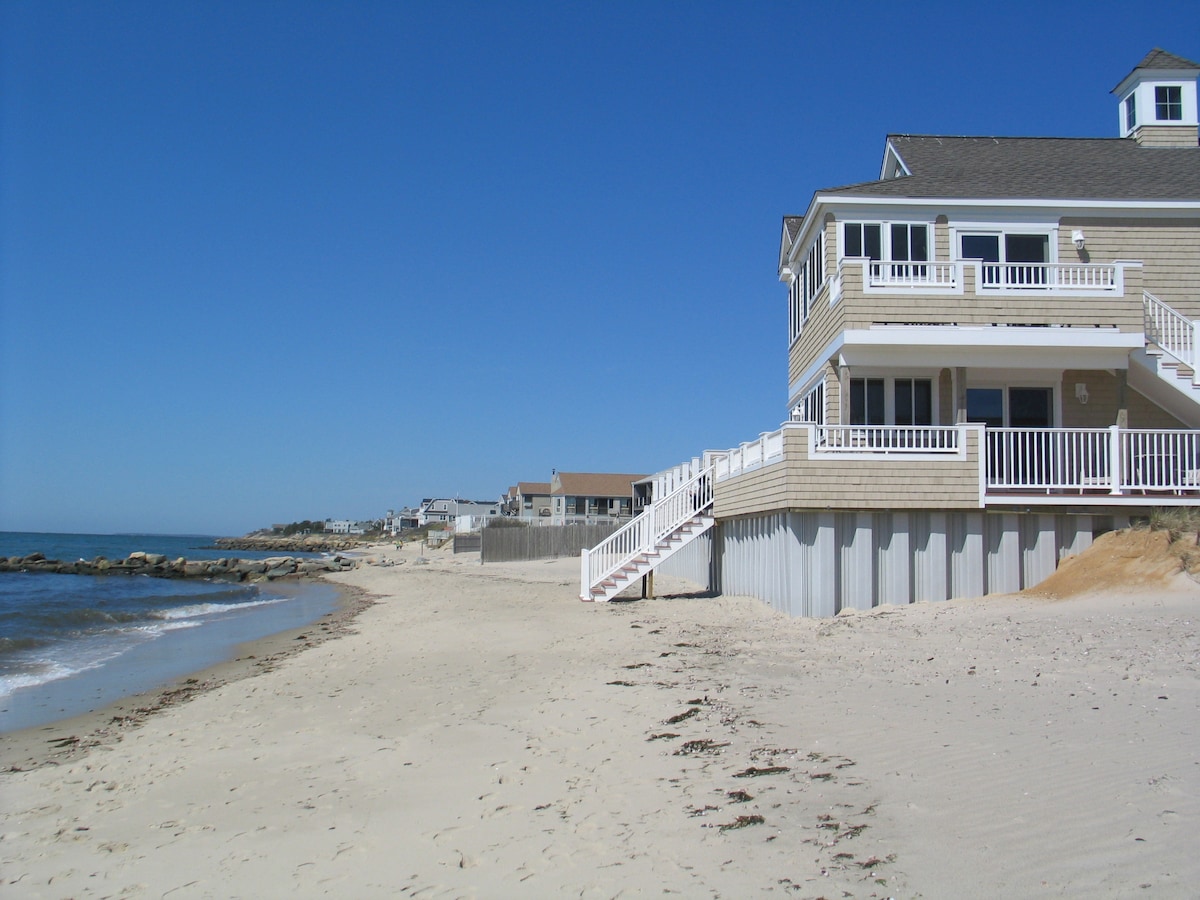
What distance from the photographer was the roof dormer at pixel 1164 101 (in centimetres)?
2278

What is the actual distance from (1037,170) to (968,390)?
5.38 m

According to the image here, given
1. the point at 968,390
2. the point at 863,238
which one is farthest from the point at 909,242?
the point at 968,390

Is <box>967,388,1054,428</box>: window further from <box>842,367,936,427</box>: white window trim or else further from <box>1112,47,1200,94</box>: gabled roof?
<box>1112,47,1200,94</box>: gabled roof

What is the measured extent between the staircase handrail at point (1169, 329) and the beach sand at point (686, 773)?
239 inches

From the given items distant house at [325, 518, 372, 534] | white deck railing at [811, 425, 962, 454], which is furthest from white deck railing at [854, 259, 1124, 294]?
distant house at [325, 518, 372, 534]

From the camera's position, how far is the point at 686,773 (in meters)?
7.40

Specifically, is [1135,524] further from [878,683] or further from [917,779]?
[917,779]

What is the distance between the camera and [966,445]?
15984mm

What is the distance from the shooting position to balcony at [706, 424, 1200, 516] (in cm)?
1583

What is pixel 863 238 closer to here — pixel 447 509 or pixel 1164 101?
pixel 1164 101

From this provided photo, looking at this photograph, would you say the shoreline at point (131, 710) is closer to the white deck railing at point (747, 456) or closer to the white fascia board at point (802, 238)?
the white deck railing at point (747, 456)

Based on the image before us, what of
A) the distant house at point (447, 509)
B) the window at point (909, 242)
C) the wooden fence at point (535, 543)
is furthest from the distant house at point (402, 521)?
the window at point (909, 242)

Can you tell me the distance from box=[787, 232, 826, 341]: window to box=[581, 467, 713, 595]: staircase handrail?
4603 mm

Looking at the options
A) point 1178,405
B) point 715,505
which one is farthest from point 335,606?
point 1178,405
